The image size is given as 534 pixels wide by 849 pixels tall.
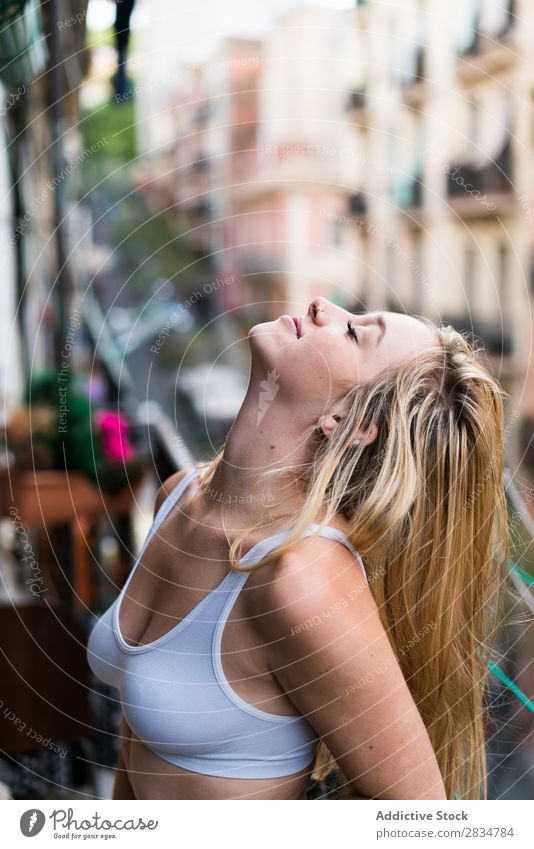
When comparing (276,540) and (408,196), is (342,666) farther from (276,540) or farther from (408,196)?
(408,196)

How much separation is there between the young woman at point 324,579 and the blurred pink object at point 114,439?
1.23 meters

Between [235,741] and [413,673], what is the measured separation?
21 cm

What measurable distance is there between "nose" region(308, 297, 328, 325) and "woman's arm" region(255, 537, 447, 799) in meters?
0.20

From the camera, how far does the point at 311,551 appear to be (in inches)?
29.5

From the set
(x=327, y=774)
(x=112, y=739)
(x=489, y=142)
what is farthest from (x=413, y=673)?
(x=489, y=142)

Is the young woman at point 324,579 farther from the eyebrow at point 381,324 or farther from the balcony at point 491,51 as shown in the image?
the balcony at point 491,51

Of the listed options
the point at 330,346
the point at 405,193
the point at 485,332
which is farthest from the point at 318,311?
the point at 405,193

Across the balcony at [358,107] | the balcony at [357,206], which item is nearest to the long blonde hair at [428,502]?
the balcony at [358,107]

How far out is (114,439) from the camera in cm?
214

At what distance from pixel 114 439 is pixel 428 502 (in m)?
1.40

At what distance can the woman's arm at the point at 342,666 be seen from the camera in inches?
27.9

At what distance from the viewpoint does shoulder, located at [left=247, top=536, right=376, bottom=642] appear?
0.71 metres

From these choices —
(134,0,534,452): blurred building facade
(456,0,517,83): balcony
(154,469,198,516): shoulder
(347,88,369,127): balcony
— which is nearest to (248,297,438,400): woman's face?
(154,469,198,516): shoulder
